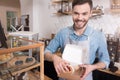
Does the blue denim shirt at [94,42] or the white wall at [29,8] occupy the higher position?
the white wall at [29,8]

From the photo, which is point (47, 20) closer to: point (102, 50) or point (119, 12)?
point (119, 12)

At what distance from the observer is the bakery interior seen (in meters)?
0.91

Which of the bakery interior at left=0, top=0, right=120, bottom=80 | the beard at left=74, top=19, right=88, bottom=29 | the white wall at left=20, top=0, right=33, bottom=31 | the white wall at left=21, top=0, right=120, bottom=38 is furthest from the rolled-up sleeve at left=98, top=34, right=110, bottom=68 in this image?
the white wall at left=20, top=0, right=33, bottom=31

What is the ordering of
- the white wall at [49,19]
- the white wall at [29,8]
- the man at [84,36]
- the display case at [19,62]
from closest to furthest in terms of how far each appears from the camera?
the display case at [19,62] < the man at [84,36] < the white wall at [49,19] < the white wall at [29,8]

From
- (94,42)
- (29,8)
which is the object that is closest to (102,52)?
(94,42)

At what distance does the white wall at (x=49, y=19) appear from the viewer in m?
2.14

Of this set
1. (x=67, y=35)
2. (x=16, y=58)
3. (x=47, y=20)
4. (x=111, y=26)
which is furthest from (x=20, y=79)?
(x=47, y=20)

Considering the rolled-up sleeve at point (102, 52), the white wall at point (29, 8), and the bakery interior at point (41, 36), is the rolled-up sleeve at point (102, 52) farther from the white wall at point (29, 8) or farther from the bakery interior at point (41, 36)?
the white wall at point (29, 8)

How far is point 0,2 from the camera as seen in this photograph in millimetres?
5250

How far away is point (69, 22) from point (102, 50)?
1.66 meters

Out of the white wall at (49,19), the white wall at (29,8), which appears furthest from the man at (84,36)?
the white wall at (29,8)

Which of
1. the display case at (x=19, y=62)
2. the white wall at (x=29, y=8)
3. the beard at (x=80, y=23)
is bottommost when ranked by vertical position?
the display case at (x=19, y=62)

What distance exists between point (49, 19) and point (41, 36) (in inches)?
18.2

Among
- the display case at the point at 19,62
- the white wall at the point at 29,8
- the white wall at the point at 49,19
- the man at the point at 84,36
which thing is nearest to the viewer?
the display case at the point at 19,62
